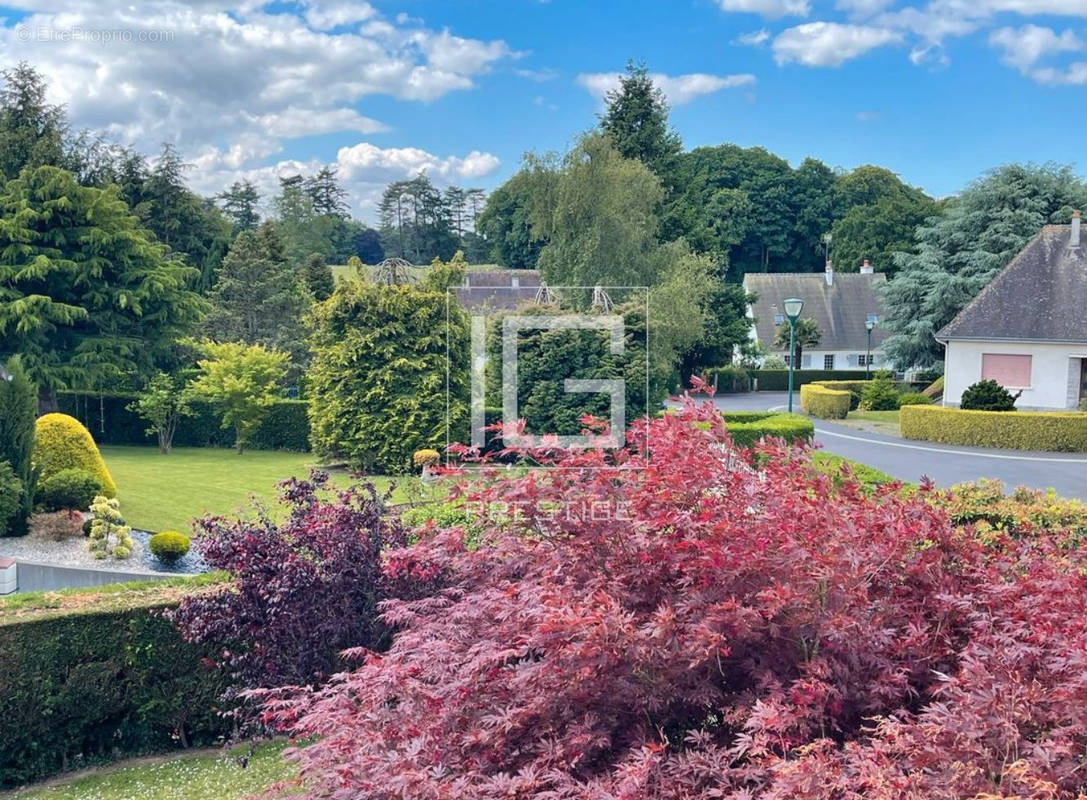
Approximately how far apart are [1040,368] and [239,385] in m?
21.9

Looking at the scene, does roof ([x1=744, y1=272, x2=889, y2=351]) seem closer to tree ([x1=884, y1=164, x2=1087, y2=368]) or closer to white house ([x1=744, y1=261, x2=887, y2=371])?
white house ([x1=744, y1=261, x2=887, y2=371])

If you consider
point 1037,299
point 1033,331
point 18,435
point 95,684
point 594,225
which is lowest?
point 95,684

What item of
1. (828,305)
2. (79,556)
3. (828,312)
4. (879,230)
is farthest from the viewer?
(879,230)

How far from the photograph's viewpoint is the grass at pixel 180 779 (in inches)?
226

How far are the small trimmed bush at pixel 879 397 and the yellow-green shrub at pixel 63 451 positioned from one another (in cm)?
2325

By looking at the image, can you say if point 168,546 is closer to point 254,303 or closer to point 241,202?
point 254,303

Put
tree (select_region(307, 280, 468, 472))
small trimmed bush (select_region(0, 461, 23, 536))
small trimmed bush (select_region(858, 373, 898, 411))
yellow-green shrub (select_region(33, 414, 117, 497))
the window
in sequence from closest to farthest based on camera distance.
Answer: small trimmed bush (select_region(0, 461, 23, 536))
yellow-green shrub (select_region(33, 414, 117, 497))
tree (select_region(307, 280, 468, 472))
the window
small trimmed bush (select_region(858, 373, 898, 411))

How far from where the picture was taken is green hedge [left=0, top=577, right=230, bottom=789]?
6.11 meters

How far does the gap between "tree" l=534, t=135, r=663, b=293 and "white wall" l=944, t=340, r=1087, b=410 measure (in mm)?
9800

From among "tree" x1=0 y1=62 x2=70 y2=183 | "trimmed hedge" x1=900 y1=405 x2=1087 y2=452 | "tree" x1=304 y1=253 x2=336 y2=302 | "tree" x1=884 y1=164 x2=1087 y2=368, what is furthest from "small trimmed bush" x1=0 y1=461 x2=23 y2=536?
"tree" x1=884 y1=164 x2=1087 y2=368

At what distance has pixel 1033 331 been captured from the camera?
77.7ft

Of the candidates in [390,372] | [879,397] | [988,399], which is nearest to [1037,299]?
[988,399]

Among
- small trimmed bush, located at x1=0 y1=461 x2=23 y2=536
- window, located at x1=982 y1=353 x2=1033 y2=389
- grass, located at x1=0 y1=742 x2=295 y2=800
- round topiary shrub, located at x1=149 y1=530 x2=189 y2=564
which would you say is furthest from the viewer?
window, located at x1=982 y1=353 x2=1033 y2=389

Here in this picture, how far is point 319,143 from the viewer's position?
56.7ft
